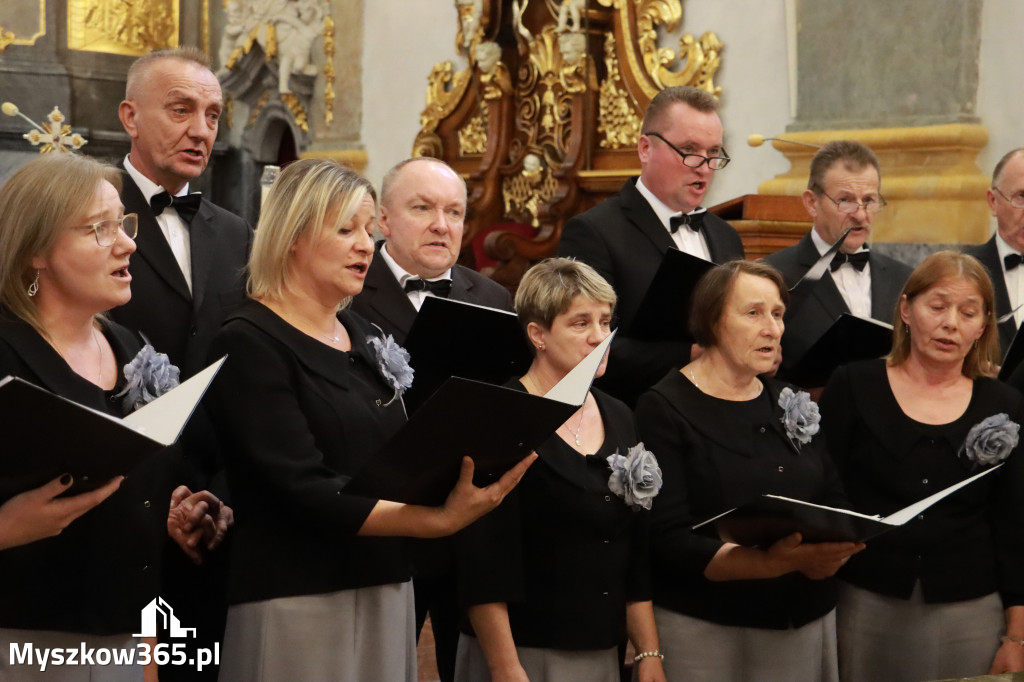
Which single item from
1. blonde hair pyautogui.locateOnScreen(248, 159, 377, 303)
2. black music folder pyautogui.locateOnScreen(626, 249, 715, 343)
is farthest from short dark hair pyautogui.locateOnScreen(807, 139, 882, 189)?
blonde hair pyautogui.locateOnScreen(248, 159, 377, 303)

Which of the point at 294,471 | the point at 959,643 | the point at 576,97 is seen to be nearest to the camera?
the point at 294,471

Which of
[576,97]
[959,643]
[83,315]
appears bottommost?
[959,643]

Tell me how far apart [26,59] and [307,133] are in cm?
253

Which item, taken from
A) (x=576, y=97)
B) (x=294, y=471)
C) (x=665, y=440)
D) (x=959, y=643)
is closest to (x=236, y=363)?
(x=294, y=471)

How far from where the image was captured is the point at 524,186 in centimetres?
780

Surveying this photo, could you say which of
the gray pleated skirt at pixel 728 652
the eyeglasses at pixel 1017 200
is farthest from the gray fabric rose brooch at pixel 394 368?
the eyeglasses at pixel 1017 200

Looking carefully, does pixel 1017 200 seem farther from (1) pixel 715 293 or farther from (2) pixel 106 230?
(2) pixel 106 230

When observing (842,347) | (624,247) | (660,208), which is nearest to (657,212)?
(660,208)

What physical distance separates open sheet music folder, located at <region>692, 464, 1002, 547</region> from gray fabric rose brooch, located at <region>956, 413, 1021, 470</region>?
0.48 m

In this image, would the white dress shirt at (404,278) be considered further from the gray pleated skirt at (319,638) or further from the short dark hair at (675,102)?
the gray pleated skirt at (319,638)

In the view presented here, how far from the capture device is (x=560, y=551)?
8.91 feet

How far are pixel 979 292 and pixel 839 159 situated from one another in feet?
3.32

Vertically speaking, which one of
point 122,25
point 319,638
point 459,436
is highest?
point 122,25

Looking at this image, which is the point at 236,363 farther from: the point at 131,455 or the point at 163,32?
the point at 163,32
